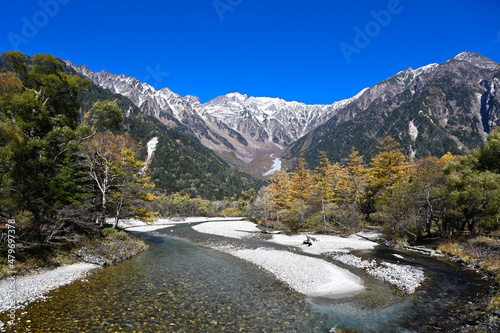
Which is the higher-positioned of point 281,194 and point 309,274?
point 281,194

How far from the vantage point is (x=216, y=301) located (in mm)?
14273

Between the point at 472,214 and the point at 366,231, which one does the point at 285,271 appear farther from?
the point at 366,231

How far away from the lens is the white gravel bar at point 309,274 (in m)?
16.9

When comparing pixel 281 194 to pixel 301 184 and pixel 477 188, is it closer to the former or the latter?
pixel 301 184

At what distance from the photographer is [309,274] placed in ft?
66.0

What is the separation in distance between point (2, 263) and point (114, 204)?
56.5 ft

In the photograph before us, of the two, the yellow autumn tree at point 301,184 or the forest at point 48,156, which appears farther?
the yellow autumn tree at point 301,184

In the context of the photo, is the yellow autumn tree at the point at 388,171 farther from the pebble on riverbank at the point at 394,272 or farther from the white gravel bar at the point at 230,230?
the pebble on riverbank at the point at 394,272

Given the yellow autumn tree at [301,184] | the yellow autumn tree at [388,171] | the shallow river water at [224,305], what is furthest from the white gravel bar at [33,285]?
the yellow autumn tree at [388,171]

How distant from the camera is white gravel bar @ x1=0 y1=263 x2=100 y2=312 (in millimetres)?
12531

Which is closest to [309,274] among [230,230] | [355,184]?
[355,184]

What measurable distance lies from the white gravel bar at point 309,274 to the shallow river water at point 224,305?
0.97 metres

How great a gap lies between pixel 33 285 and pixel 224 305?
39.0 feet

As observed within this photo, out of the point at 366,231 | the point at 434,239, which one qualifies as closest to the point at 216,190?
the point at 366,231
